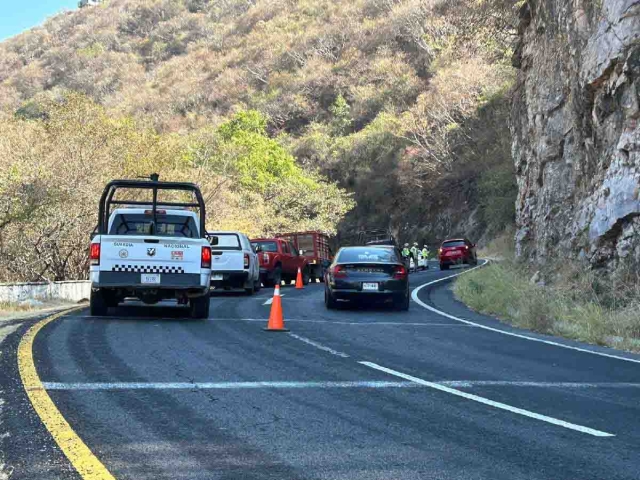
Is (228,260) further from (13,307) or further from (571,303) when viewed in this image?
(571,303)

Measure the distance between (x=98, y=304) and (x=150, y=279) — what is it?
1273mm

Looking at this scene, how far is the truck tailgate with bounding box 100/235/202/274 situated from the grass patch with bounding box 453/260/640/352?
661cm

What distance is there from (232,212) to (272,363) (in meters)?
34.4

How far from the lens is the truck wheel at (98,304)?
14812mm

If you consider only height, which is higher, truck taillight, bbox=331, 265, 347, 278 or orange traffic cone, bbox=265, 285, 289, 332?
truck taillight, bbox=331, 265, 347, 278

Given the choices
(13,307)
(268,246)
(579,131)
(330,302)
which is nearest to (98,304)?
(13,307)

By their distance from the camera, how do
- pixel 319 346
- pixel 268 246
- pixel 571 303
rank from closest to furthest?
1. pixel 319 346
2. pixel 571 303
3. pixel 268 246

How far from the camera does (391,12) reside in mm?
108188

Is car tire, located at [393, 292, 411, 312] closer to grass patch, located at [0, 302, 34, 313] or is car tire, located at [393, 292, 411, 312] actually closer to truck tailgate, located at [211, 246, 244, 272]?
truck tailgate, located at [211, 246, 244, 272]

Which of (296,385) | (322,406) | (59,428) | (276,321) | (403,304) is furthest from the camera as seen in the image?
(403,304)

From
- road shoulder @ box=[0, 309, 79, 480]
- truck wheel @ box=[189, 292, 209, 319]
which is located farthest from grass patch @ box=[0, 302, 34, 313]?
road shoulder @ box=[0, 309, 79, 480]

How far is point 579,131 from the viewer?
23.8 meters

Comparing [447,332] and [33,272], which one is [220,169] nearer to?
[33,272]

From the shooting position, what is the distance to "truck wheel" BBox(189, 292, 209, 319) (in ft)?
49.6
